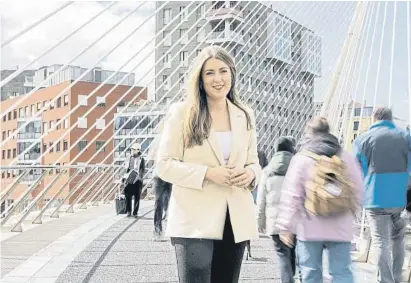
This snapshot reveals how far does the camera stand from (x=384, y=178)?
13.6ft

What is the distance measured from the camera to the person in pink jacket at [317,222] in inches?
123

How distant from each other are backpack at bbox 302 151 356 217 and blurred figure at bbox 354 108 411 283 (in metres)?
1.07

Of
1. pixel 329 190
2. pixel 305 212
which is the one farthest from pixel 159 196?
pixel 329 190

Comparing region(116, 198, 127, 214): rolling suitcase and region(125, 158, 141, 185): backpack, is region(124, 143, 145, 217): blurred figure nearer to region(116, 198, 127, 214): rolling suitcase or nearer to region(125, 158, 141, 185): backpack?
region(125, 158, 141, 185): backpack

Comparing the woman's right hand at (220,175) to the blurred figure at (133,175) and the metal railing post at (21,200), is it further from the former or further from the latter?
the blurred figure at (133,175)

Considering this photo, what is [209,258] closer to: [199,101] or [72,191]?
[199,101]

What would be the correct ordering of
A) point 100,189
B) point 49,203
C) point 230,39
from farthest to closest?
point 230,39, point 100,189, point 49,203

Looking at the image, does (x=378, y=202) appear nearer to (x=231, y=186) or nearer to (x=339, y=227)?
(x=339, y=227)

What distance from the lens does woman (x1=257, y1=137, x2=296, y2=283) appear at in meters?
4.20

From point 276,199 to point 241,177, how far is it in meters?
2.03

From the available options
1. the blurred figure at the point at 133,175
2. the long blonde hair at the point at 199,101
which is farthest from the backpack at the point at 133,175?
the long blonde hair at the point at 199,101

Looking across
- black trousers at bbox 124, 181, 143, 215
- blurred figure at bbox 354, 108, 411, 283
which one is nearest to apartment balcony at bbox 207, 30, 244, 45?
black trousers at bbox 124, 181, 143, 215

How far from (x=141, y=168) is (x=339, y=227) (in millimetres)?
7183

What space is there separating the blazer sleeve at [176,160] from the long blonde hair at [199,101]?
0.03 m
